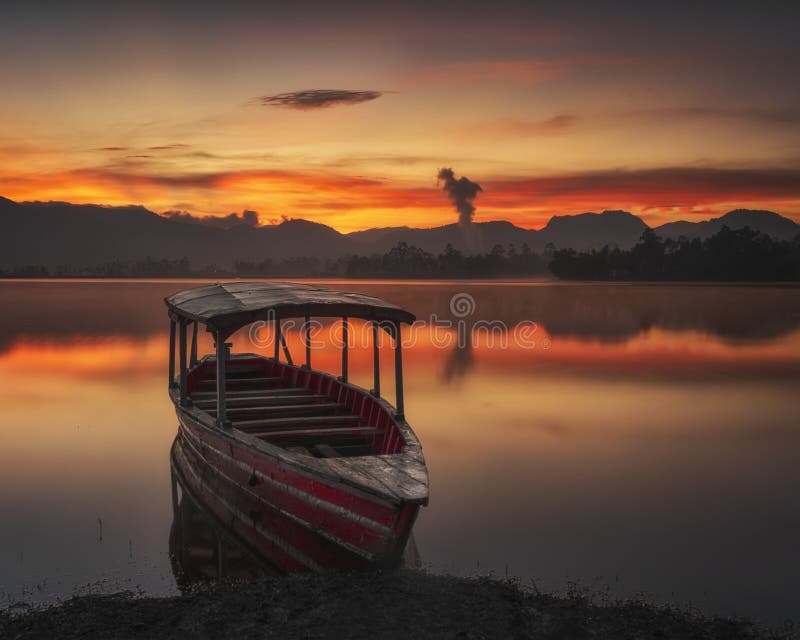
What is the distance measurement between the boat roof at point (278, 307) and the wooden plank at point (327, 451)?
6.16ft

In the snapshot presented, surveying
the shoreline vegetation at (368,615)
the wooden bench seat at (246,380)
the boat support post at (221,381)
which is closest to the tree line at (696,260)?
the wooden bench seat at (246,380)

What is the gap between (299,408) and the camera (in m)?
11.9

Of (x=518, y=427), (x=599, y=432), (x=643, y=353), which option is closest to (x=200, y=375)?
(x=518, y=427)

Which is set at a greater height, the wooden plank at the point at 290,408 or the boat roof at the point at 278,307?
the boat roof at the point at 278,307

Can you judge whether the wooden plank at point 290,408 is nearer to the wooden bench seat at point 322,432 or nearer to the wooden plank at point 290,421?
the wooden plank at point 290,421

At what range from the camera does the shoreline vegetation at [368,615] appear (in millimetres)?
6086

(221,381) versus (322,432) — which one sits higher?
(221,381)

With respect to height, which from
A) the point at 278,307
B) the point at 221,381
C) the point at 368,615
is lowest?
the point at 368,615

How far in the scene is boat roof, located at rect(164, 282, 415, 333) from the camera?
9.61 meters

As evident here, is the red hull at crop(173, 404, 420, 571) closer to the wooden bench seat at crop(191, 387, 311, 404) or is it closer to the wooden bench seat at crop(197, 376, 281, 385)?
the wooden bench seat at crop(191, 387, 311, 404)

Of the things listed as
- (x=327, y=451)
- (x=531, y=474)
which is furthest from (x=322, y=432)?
(x=531, y=474)

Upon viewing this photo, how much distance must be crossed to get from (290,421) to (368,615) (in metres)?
4.67

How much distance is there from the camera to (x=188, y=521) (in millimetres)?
9953

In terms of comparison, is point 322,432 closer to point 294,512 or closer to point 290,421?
point 290,421
